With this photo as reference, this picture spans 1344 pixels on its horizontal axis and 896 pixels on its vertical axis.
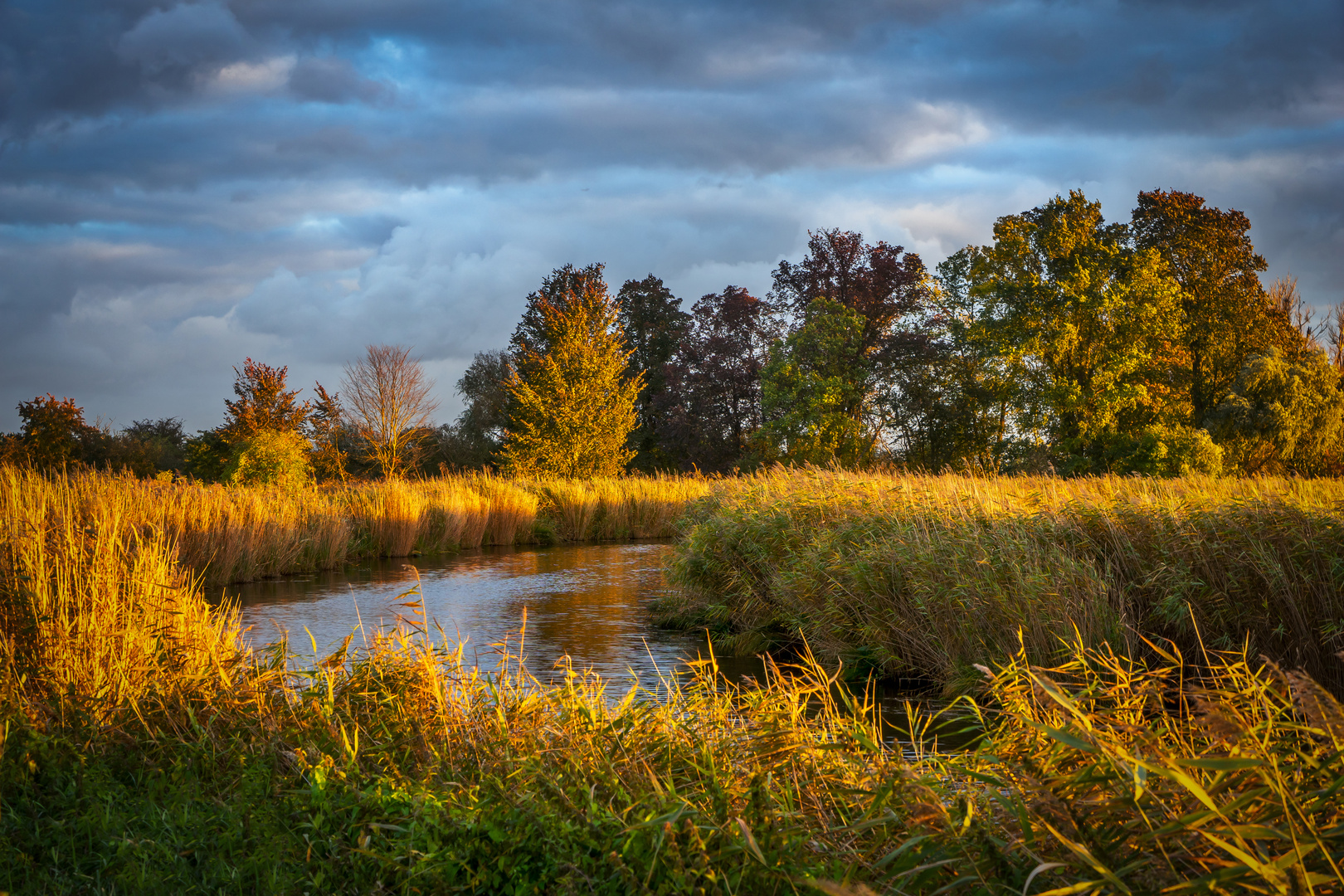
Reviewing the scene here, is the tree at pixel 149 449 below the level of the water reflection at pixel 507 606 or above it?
above

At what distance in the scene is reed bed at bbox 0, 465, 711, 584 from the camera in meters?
10.1

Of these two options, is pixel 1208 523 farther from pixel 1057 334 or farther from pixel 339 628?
pixel 1057 334

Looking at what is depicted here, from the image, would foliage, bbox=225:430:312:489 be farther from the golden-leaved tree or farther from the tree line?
the golden-leaved tree

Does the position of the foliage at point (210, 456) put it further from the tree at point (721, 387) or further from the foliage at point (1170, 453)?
the foliage at point (1170, 453)

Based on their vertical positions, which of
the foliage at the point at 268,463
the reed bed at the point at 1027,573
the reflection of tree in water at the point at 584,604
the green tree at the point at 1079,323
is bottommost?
the reflection of tree in water at the point at 584,604

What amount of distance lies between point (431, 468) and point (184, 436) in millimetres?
12227

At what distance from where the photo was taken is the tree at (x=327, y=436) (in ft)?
115

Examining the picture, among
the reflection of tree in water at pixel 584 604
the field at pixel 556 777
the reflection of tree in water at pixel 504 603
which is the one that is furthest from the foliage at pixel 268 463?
the field at pixel 556 777

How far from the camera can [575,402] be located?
3197cm

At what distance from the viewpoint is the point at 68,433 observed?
2698cm

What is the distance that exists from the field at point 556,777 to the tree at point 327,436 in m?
30.1

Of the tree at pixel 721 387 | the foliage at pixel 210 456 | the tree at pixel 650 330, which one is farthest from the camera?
the tree at pixel 650 330

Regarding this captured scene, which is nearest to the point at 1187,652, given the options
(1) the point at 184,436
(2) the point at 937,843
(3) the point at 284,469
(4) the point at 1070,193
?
(2) the point at 937,843

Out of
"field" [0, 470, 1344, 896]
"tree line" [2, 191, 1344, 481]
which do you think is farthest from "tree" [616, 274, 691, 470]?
"field" [0, 470, 1344, 896]
